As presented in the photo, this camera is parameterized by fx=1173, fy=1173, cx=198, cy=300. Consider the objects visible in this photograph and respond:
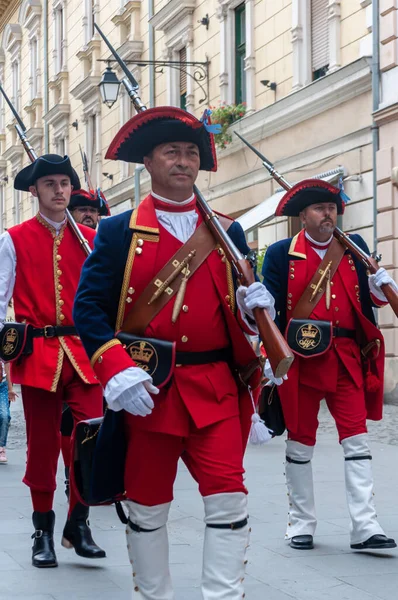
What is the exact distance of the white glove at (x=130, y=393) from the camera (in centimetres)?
406

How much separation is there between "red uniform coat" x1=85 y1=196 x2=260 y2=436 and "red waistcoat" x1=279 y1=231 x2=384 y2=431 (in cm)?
182

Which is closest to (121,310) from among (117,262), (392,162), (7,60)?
(117,262)

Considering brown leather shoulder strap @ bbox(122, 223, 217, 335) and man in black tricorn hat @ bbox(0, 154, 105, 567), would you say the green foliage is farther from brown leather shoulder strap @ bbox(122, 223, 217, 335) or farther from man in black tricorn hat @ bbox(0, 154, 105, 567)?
brown leather shoulder strap @ bbox(122, 223, 217, 335)

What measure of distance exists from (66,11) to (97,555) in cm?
3029

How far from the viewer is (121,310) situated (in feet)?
14.5

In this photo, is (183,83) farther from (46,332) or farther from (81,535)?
(81,535)

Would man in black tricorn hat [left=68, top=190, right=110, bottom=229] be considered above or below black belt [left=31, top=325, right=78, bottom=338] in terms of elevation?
above

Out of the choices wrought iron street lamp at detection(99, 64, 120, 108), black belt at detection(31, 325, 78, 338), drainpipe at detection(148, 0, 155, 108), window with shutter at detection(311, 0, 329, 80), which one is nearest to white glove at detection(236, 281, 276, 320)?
black belt at detection(31, 325, 78, 338)

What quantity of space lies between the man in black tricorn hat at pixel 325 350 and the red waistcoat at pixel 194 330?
1.80 metres

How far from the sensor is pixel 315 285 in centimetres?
639

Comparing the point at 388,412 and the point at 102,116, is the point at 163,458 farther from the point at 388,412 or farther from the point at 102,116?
the point at 102,116

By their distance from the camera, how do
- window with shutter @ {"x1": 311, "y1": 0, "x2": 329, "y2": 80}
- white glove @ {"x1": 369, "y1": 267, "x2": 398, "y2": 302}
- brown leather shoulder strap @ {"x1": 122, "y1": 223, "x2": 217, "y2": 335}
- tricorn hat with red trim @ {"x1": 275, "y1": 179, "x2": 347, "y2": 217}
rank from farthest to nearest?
window with shutter @ {"x1": 311, "y1": 0, "x2": 329, "y2": 80}, tricorn hat with red trim @ {"x1": 275, "y1": 179, "x2": 347, "y2": 217}, white glove @ {"x1": 369, "y1": 267, "x2": 398, "y2": 302}, brown leather shoulder strap @ {"x1": 122, "y1": 223, "x2": 217, "y2": 335}

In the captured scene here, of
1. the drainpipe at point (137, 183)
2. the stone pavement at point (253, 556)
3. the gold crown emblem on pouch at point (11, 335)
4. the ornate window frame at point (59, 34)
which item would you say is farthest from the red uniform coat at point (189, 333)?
the ornate window frame at point (59, 34)

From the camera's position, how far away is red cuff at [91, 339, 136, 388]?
415cm
